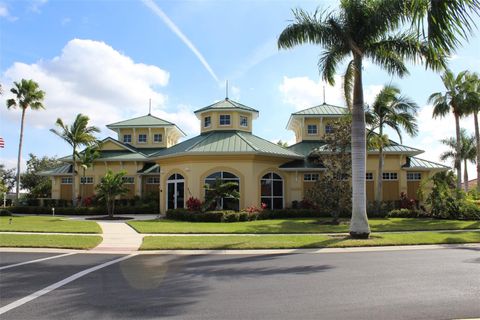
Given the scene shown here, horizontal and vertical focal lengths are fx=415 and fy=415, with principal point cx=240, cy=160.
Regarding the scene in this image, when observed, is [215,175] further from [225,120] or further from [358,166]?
[358,166]

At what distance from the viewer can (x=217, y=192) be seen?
24.9 meters

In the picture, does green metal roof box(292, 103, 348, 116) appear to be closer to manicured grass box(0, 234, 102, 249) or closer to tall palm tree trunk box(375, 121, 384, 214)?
tall palm tree trunk box(375, 121, 384, 214)

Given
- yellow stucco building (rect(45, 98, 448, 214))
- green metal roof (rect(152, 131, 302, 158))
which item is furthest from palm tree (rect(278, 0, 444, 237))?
green metal roof (rect(152, 131, 302, 158))

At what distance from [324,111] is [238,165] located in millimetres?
10734

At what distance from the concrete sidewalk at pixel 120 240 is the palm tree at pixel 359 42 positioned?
8332 mm

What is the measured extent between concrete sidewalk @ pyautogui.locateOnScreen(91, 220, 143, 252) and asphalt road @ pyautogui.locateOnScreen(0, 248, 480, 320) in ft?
6.12

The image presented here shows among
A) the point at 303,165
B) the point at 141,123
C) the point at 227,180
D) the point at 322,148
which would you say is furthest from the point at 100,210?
the point at 322,148

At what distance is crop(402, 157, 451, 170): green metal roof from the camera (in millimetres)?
29698

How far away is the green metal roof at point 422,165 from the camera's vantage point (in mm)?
29698

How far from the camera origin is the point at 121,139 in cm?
3838

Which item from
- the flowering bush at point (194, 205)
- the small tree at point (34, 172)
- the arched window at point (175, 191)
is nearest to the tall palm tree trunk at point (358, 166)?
the flowering bush at point (194, 205)

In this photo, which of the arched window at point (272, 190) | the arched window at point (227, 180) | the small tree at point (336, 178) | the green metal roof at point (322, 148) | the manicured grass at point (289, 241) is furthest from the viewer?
the green metal roof at point (322, 148)

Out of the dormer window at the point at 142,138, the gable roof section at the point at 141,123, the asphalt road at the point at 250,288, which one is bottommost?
the asphalt road at the point at 250,288

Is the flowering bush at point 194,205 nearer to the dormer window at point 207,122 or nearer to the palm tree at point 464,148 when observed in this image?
the dormer window at point 207,122
